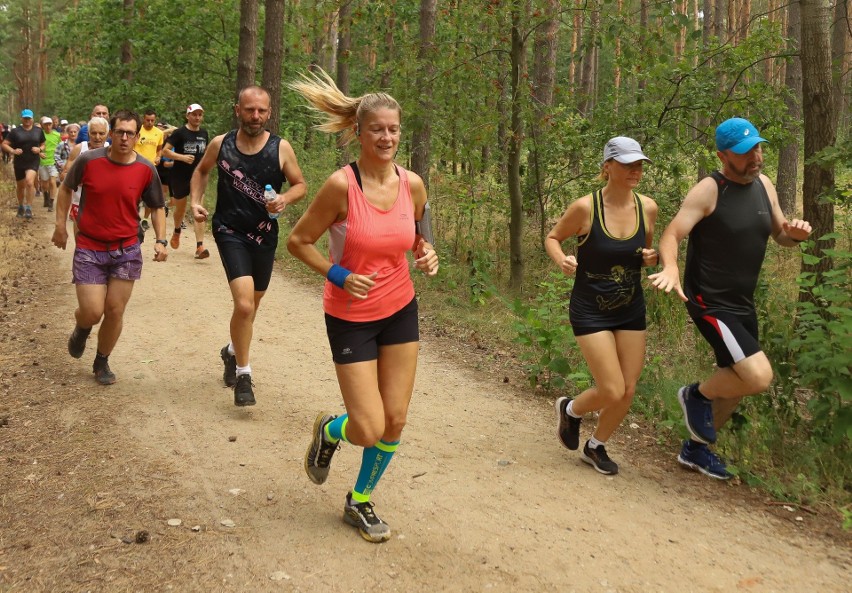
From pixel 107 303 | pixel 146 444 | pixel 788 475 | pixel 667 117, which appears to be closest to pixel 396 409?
pixel 146 444

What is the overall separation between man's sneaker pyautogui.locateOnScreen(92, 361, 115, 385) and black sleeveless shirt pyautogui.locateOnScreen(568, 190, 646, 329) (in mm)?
3858

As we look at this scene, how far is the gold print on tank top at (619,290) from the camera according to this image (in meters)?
5.29

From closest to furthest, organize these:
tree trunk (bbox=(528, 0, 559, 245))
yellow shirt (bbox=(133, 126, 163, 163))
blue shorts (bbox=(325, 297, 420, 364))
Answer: blue shorts (bbox=(325, 297, 420, 364)) < tree trunk (bbox=(528, 0, 559, 245)) < yellow shirt (bbox=(133, 126, 163, 163))

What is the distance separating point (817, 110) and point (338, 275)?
4.57 meters

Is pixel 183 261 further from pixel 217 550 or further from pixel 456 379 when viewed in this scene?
pixel 217 550

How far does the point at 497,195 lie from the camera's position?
42.8 ft

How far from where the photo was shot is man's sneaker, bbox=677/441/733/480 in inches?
213

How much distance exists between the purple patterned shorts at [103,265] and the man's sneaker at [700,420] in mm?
4404

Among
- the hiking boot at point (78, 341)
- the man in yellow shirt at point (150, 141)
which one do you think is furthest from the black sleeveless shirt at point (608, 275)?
the man in yellow shirt at point (150, 141)

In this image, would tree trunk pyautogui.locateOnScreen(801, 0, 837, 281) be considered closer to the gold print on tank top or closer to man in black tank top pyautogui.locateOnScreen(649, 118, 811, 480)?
man in black tank top pyautogui.locateOnScreen(649, 118, 811, 480)

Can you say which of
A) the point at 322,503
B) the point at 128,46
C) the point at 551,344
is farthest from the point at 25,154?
the point at 322,503

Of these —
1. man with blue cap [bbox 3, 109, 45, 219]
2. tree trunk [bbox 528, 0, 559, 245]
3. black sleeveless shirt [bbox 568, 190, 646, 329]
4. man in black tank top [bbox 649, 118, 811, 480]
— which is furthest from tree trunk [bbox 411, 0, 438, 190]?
man with blue cap [bbox 3, 109, 45, 219]

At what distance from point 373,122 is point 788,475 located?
11.0 feet

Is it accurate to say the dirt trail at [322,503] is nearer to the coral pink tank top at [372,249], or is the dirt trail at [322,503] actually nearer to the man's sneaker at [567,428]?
the man's sneaker at [567,428]
